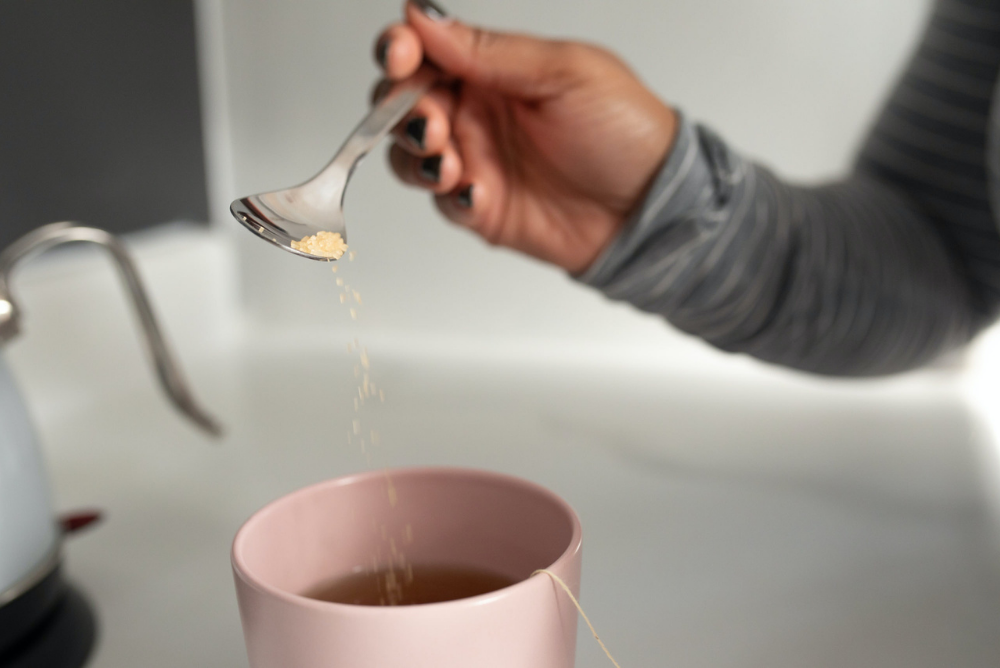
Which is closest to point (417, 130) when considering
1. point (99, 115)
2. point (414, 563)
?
point (414, 563)

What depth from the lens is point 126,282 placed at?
1.62 feet

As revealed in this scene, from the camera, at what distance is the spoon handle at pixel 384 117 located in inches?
17.0

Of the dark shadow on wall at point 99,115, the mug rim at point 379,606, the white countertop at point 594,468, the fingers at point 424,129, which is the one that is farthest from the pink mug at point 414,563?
the dark shadow on wall at point 99,115

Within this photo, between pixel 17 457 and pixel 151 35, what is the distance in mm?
683

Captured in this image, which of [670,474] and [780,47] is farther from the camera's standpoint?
[780,47]

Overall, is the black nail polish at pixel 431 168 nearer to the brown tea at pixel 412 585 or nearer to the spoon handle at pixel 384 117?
the spoon handle at pixel 384 117

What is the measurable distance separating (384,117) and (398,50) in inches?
2.0

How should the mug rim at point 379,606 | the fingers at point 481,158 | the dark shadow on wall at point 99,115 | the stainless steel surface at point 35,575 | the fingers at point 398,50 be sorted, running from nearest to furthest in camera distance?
1. the mug rim at point 379,606
2. the stainless steel surface at point 35,575
3. the fingers at point 398,50
4. the fingers at point 481,158
5. the dark shadow on wall at point 99,115

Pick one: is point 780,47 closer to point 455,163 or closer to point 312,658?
point 455,163

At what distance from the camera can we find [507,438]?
28.7 inches

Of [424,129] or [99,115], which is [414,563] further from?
[99,115]

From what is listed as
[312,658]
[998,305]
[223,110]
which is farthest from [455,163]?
[223,110]

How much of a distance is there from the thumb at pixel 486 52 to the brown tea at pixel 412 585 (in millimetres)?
305

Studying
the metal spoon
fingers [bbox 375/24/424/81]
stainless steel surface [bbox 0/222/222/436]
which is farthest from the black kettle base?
fingers [bbox 375/24/424/81]
